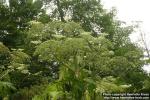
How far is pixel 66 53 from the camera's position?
36.6ft

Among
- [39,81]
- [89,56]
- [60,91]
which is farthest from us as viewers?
[39,81]

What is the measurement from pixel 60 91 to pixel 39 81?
12.7m

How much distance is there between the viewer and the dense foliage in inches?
403

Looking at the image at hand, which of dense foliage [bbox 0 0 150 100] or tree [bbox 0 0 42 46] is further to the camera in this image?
tree [bbox 0 0 42 46]

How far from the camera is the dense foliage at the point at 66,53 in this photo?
10.2m

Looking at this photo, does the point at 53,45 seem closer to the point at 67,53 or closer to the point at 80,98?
the point at 67,53

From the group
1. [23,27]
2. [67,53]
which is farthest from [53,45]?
[23,27]

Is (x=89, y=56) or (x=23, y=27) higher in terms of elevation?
(x=23, y=27)

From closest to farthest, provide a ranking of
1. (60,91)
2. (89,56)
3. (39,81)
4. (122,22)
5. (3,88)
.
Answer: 1. (60,91)
2. (3,88)
3. (89,56)
4. (39,81)
5. (122,22)

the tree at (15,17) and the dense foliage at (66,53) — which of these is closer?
the dense foliage at (66,53)

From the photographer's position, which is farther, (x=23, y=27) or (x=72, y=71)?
(x=23, y=27)

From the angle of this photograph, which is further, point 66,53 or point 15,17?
point 15,17

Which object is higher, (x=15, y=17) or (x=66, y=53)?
(x=15, y=17)

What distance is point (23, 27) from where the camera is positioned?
1001 inches
